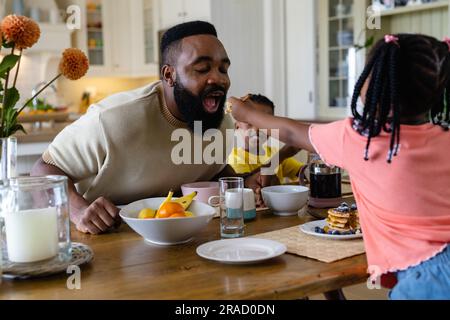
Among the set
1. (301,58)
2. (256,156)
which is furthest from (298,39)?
(256,156)

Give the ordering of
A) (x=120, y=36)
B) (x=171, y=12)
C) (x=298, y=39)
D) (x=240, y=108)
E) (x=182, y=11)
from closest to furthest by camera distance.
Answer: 1. (x=240, y=108)
2. (x=298, y=39)
3. (x=182, y=11)
4. (x=171, y=12)
5. (x=120, y=36)

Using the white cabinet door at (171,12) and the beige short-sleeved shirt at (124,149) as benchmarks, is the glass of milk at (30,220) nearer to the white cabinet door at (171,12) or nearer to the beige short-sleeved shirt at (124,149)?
the beige short-sleeved shirt at (124,149)

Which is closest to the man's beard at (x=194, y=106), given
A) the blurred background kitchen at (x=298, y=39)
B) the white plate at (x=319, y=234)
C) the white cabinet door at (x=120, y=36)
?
the white plate at (x=319, y=234)

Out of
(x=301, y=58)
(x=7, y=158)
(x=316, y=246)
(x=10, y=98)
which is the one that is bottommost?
(x=316, y=246)

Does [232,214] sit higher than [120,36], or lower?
lower

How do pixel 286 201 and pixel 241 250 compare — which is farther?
pixel 286 201

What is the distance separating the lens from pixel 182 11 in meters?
5.34

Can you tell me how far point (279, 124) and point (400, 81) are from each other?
13.8 inches

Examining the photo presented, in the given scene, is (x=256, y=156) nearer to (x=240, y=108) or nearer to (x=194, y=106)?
(x=194, y=106)

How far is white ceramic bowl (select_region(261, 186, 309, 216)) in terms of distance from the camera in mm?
1638

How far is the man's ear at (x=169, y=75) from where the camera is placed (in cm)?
189

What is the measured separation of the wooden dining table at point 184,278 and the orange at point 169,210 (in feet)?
0.26
